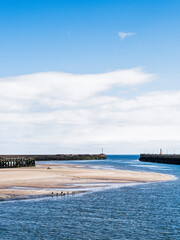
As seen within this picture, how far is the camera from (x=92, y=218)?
22922 millimetres

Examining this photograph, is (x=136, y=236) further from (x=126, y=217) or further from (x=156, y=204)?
(x=156, y=204)

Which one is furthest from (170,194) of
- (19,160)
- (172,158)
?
(172,158)

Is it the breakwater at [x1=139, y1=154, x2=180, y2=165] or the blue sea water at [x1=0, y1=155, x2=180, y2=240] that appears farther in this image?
the breakwater at [x1=139, y1=154, x2=180, y2=165]

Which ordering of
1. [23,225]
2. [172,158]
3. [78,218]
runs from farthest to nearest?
[172,158], [78,218], [23,225]

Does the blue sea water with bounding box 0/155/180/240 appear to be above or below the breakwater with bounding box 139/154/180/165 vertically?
above

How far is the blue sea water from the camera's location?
1897 cm

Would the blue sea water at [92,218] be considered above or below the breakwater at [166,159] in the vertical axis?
above

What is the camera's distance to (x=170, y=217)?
23672mm

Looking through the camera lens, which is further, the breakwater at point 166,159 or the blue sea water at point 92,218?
the breakwater at point 166,159

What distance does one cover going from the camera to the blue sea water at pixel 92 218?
18969 millimetres

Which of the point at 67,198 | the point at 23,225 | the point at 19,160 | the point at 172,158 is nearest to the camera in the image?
the point at 23,225

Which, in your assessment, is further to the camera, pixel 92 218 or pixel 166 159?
pixel 166 159

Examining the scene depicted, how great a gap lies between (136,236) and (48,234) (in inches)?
211

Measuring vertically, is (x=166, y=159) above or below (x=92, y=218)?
below
